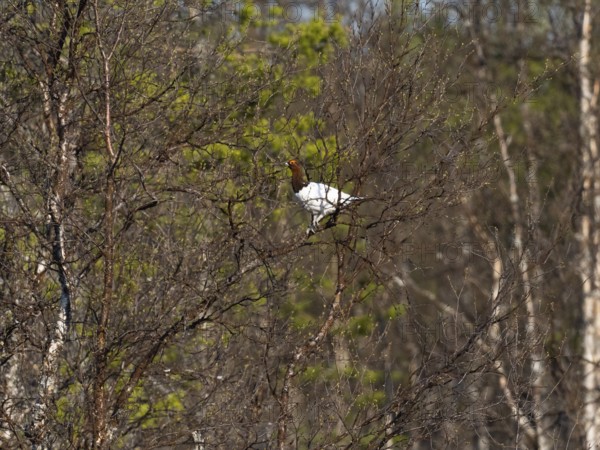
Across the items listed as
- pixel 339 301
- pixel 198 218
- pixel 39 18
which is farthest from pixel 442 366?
pixel 39 18

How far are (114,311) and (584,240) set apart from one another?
9.96m

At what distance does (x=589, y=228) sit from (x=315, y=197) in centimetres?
1027

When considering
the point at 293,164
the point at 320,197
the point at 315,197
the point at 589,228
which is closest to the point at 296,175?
the point at 293,164

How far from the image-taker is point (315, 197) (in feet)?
29.6

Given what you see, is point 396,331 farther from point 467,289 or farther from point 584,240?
point 584,240

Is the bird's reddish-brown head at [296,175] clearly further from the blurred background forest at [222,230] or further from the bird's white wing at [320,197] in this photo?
the blurred background forest at [222,230]

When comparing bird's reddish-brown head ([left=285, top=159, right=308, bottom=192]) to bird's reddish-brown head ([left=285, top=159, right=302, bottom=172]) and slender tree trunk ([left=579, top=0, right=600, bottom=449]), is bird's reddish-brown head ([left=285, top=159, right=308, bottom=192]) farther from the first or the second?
slender tree trunk ([left=579, top=0, right=600, bottom=449])

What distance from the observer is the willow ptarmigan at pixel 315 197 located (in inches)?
334

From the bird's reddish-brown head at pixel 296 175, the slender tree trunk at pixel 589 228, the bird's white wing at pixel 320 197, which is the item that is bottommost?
the bird's white wing at pixel 320 197

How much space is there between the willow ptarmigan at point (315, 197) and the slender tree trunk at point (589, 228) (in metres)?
9.12

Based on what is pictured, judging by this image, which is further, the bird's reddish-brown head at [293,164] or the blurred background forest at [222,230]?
the bird's reddish-brown head at [293,164]

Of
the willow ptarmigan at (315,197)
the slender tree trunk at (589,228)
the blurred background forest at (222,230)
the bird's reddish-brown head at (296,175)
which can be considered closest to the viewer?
the willow ptarmigan at (315,197)

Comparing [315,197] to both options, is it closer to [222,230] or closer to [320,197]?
[320,197]

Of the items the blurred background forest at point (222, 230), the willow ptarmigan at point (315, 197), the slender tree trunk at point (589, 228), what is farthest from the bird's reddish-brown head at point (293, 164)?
the slender tree trunk at point (589, 228)
